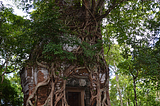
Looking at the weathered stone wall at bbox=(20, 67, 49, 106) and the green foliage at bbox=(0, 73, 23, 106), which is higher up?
the weathered stone wall at bbox=(20, 67, 49, 106)

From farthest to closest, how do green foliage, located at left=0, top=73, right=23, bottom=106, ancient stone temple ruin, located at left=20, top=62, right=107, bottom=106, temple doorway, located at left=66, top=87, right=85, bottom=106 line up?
green foliage, located at left=0, top=73, right=23, bottom=106
temple doorway, located at left=66, top=87, right=85, bottom=106
ancient stone temple ruin, located at left=20, top=62, right=107, bottom=106

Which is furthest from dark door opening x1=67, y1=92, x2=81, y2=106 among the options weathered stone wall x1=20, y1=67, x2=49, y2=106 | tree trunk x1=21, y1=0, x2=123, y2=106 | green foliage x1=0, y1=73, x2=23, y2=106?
green foliage x1=0, y1=73, x2=23, y2=106

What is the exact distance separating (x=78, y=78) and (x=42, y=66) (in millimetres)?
1299

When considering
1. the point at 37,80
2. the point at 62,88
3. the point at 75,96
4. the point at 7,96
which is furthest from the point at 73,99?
the point at 7,96

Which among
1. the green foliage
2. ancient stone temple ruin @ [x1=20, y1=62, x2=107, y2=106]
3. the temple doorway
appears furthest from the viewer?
the green foliage

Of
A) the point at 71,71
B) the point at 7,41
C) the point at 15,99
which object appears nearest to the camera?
the point at 71,71

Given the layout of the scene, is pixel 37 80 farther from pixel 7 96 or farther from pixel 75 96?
pixel 7 96

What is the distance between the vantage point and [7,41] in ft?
21.3

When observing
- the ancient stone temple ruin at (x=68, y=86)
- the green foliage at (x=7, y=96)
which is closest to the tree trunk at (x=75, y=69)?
the ancient stone temple ruin at (x=68, y=86)

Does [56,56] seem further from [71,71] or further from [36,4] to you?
[36,4]

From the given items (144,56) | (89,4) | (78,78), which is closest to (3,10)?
(89,4)

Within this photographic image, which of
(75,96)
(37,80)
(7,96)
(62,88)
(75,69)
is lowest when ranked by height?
(7,96)

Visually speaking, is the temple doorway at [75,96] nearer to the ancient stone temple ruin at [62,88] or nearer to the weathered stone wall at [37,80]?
the ancient stone temple ruin at [62,88]

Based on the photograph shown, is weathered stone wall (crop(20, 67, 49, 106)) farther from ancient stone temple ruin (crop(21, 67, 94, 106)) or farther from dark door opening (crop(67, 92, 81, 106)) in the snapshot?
dark door opening (crop(67, 92, 81, 106))
